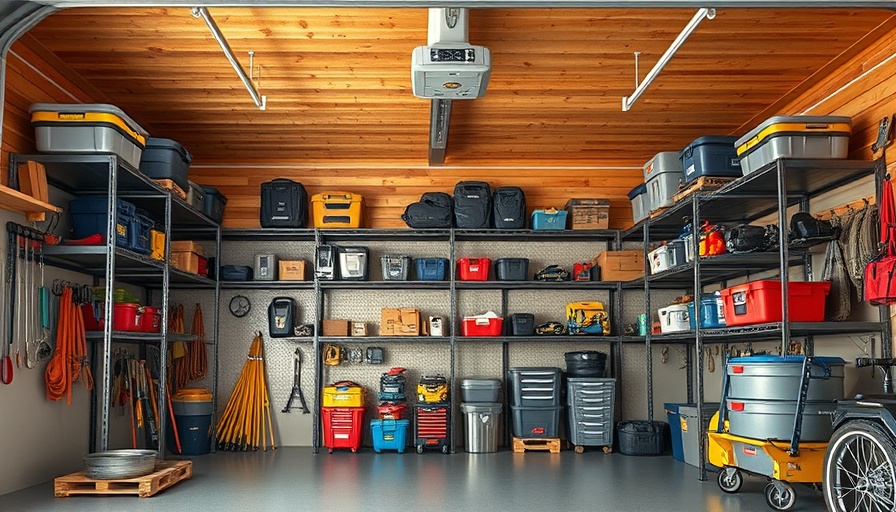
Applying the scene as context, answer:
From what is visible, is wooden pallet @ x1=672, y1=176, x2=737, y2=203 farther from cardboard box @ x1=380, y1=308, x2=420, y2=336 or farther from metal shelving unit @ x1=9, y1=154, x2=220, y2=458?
metal shelving unit @ x1=9, y1=154, x2=220, y2=458

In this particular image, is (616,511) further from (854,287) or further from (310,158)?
(310,158)

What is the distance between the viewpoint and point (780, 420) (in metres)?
5.81

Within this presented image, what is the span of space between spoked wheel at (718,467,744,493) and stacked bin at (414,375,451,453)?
3.66 metres

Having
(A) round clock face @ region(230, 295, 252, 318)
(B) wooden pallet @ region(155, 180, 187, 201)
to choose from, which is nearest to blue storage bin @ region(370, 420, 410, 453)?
(A) round clock face @ region(230, 295, 252, 318)

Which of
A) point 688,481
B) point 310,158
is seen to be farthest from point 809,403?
point 310,158

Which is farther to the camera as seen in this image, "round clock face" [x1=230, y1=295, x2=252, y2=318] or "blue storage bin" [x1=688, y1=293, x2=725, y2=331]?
"round clock face" [x1=230, y1=295, x2=252, y2=318]

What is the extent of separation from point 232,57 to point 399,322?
4.15m

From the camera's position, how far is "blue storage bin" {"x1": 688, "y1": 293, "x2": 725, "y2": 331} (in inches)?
285

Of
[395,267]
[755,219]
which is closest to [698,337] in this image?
[755,219]

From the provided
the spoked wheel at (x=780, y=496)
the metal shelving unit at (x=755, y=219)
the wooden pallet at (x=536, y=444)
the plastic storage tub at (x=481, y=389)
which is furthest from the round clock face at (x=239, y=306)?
the spoked wheel at (x=780, y=496)

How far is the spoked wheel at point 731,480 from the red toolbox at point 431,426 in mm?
3663

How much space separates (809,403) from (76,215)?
606 cm

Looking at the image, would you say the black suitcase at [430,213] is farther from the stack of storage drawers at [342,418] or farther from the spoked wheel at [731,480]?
the spoked wheel at [731,480]

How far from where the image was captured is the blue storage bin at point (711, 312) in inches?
285
